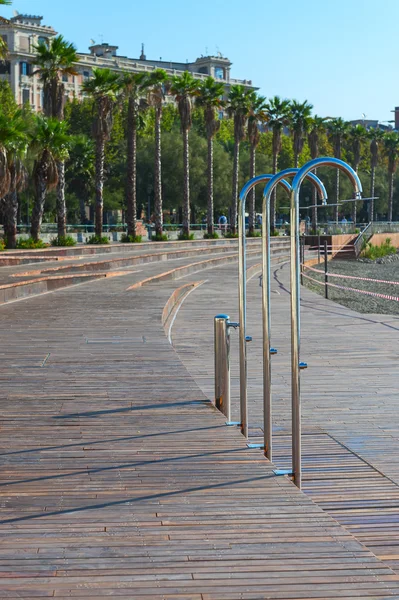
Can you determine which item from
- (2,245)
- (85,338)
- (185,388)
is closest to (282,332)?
(85,338)

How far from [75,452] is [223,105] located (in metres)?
55.3

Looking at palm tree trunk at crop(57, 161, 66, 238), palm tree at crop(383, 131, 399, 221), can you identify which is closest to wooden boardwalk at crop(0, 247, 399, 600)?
palm tree trunk at crop(57, 161, 66, 238)

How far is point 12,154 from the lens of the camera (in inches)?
1302

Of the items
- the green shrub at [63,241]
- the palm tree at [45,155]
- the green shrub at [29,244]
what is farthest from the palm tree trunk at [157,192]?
the green shrub at [29,244]

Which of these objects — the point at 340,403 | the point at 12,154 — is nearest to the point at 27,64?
the point at 12,154

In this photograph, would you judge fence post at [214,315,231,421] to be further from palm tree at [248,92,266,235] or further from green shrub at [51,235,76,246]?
palm tree at [248,92,266,235]

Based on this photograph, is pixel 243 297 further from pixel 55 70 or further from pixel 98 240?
pixel 98 240

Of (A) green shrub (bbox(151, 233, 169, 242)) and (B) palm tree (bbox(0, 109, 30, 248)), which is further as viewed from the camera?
(A) green shrub (bbox(151, 233, 169, 242))

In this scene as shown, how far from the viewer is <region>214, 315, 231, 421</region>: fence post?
7.94 meters

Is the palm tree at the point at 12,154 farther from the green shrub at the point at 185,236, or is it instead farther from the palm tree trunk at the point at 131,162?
the green shrub at the point at 185,236

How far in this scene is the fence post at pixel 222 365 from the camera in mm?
7941

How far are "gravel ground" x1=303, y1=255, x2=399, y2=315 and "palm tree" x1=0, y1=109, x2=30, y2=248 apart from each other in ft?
36.9

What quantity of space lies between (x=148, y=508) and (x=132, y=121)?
1759 inches

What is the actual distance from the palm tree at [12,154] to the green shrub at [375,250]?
2658cm
